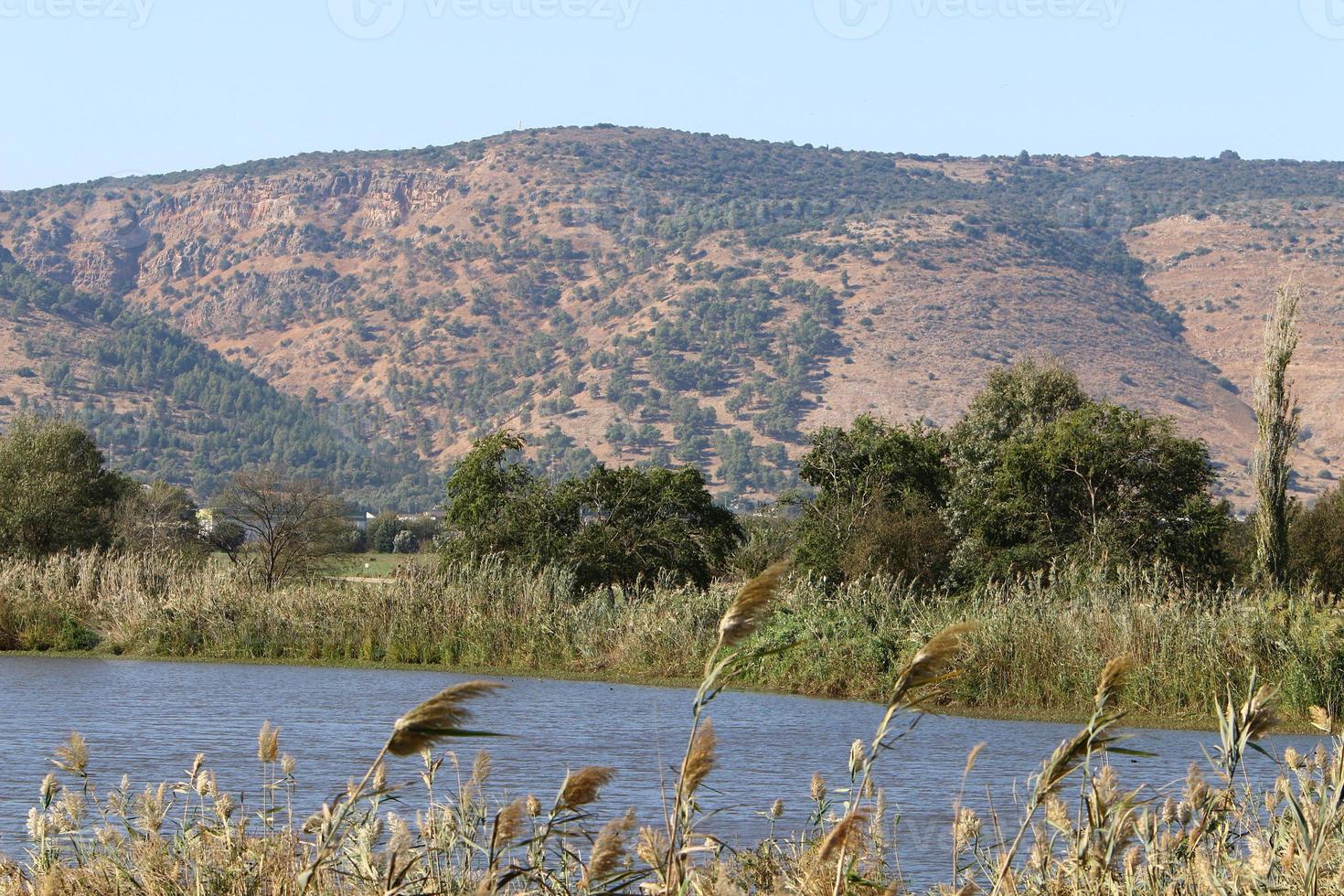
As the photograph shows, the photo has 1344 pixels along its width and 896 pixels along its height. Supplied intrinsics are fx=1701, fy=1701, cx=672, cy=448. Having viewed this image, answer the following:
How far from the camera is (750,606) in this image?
444 cm

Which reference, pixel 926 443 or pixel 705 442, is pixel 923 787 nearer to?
pixel 926 443

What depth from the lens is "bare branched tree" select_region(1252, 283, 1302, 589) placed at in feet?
91.8

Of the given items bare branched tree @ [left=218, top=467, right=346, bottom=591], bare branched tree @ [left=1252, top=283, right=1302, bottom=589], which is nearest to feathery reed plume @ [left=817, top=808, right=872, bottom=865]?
bare branched tree @ [left=1252, top=283, right=1302, bottom=589]

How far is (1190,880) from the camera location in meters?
6.28

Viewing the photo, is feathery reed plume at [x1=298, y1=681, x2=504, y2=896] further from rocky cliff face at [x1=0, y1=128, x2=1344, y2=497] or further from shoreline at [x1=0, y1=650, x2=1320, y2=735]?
rocky cliff face at [x1=0, y1=128, x2=1344, y2=497]

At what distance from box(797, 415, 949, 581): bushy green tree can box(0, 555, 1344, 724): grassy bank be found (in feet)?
7.02

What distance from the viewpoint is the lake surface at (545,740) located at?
1320 cm

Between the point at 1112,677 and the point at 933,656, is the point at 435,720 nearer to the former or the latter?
the point at 933,656

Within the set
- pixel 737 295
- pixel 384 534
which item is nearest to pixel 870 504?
pixel 384 534

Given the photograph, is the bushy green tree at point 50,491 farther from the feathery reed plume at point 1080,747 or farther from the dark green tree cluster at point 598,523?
the feathery reed plume at point 1080,747

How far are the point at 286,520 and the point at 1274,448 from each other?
2654cm

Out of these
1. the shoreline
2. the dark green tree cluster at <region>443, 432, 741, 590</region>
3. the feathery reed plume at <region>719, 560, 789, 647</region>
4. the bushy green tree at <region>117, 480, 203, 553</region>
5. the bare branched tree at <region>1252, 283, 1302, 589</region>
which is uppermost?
the feathery reed plume at <region>719, 560, 789, 647</region>

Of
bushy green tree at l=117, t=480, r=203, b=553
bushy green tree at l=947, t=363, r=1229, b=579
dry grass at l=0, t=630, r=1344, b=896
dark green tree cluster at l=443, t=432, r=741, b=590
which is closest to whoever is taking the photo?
dry grass at l=0, t=630, r=1344, b=896

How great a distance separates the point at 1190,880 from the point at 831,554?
1025 inches
